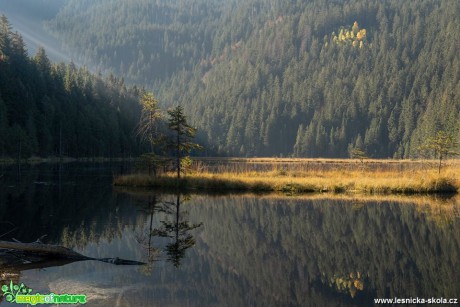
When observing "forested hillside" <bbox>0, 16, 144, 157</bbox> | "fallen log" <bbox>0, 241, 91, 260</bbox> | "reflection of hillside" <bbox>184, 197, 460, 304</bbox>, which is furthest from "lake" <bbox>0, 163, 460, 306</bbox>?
"forested hillside" <bbox>0, 16, 144, 157</bbox>

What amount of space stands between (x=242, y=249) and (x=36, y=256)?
782 centimetres

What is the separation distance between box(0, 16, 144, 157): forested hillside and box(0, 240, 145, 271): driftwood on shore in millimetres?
81173

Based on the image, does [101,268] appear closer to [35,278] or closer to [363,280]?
[35,278]

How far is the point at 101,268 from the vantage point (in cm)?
1523

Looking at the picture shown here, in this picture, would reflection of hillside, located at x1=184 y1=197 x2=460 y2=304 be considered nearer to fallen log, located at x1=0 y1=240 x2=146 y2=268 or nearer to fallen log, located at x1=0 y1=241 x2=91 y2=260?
fallen log, located at x1=0 y1=240 x2=146 y2=268

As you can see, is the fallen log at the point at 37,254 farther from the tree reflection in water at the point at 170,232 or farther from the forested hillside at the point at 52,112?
the forested hillside at the point at 52,112

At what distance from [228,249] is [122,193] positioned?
21.9m

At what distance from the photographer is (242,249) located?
61.4 feet

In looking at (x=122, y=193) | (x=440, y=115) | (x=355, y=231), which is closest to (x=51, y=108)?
(x=122, y=193)

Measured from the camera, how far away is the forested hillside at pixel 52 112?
99.9 metres

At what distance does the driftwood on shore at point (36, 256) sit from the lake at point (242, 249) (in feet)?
1.41

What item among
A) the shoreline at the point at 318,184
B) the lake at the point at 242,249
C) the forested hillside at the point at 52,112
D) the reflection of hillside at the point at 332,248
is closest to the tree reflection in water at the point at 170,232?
the lake at the point at 242,249

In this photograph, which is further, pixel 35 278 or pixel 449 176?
pixel 449 176

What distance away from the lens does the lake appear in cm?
1311
